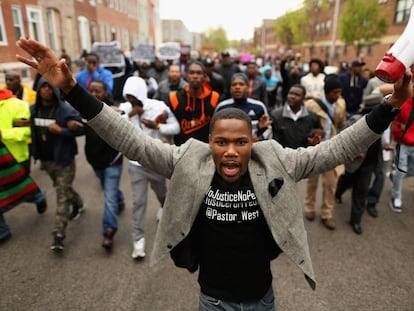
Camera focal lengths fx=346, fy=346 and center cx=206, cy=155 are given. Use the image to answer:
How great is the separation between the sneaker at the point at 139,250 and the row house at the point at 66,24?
3884mm

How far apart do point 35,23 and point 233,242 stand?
20409 mm

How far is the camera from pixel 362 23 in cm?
1997

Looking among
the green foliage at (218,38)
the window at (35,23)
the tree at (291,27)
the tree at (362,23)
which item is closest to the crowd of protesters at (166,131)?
the window at (35,23)

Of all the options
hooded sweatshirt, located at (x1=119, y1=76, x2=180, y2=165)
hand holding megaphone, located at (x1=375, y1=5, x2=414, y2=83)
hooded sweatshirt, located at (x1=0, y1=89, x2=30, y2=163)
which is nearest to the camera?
hand holding megaphone, located at (x1=375, y1=5, x2=414, y2=83)

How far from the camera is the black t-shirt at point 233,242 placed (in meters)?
1.78

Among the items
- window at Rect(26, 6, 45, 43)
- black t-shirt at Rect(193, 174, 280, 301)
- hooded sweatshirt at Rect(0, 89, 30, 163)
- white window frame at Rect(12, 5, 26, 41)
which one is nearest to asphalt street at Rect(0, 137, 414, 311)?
hooded sweatshirt at Rect(0, 89, 30, 163)

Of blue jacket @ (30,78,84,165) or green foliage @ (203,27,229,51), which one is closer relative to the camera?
blue jacket @ (30,78,84,165)

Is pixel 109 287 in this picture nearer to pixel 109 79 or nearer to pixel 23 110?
pixel 23 110

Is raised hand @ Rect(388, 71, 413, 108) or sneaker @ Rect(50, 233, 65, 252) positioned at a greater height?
raised hand @ Rect(388, 71, 413, 108)

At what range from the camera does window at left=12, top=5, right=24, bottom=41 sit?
15.8 metres

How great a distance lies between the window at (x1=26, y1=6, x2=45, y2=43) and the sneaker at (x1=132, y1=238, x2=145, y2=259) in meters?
17.1

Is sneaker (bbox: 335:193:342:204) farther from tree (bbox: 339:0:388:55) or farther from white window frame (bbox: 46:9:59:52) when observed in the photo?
white window frame (bbox: 46:9:59:52)

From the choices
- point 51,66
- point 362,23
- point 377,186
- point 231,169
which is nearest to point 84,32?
point 362,23

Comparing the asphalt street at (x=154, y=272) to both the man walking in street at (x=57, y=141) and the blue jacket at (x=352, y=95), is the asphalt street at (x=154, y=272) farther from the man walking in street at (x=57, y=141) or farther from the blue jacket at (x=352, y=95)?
the blue jacket at (x=352, y=95)
